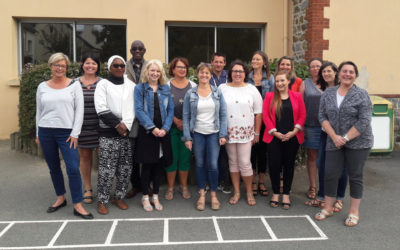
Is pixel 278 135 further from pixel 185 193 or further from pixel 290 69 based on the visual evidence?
pixel 185 193

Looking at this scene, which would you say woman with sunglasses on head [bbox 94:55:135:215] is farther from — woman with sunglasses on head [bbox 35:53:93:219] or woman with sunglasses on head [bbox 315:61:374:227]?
woman with sunglasses on head [bbox 315:61:374:227]

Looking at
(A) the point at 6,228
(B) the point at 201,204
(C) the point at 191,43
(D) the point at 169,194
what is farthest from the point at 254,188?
(C) the point at 191,43

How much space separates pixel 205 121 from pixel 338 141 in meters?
1.53

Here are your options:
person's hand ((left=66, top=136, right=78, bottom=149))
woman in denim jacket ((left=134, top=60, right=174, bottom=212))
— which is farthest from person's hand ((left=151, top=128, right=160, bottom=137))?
person's hand ((left=66, top=136, right=78, bottom=149))

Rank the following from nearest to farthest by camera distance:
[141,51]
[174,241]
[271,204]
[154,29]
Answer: [174,241] < [271,204] < [141,51] < [154,29]

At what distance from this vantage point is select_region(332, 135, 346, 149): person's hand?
3.85 metres

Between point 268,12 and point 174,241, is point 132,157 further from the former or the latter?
point 268,12

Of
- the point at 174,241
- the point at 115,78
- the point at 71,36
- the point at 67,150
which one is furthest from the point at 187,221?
the point at 71,36

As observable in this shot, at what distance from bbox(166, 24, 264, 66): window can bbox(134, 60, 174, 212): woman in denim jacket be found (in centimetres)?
479

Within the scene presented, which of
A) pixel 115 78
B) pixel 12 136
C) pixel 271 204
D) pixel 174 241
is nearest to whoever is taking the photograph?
pixel 174 241

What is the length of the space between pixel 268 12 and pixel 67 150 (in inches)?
262

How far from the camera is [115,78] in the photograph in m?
4.17

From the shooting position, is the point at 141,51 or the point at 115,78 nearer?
the point at 115,78

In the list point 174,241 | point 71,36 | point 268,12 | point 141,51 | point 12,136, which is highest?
point 268,12
